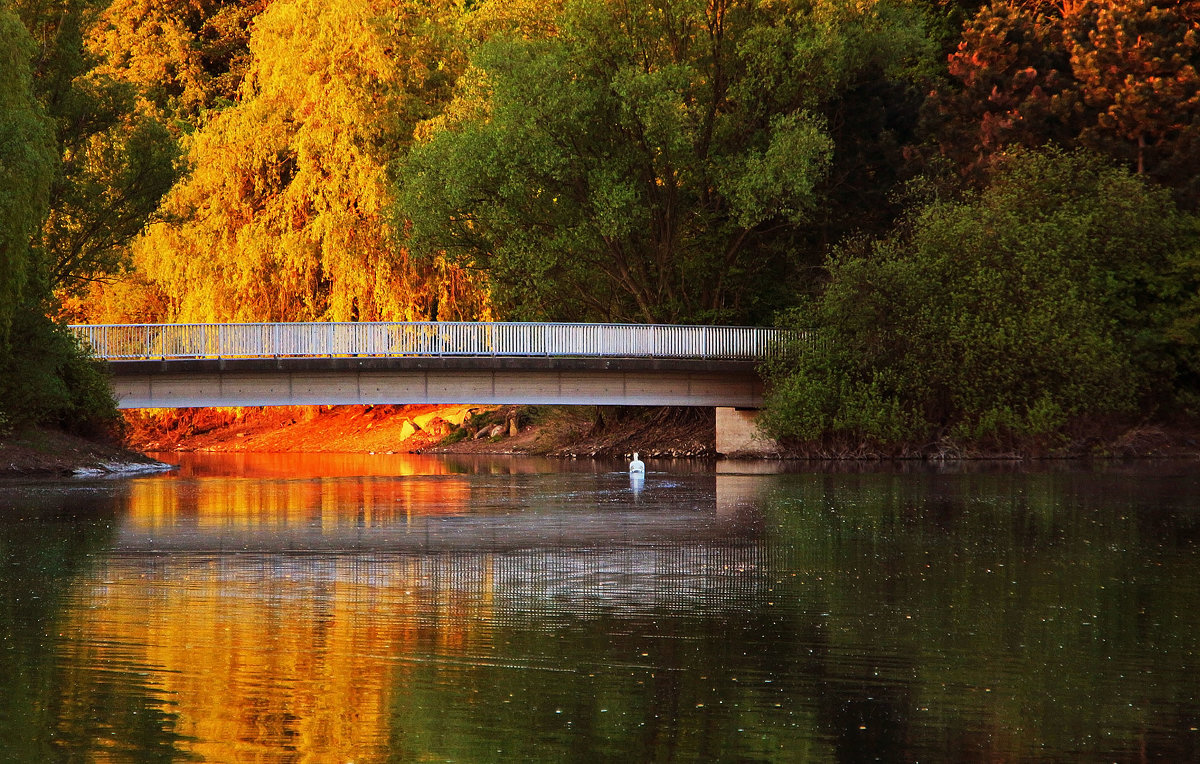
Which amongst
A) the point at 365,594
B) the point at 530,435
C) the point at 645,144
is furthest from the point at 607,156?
the point at 365,594

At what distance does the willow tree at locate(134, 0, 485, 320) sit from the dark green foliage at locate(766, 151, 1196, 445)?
15.1m

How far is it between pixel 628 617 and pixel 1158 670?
453 cm

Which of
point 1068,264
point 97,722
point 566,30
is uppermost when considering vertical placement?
point 566,30

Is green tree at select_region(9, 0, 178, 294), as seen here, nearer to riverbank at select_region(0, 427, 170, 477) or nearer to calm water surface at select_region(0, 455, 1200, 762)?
riverbank at select_region(0, 427, 170, 477)

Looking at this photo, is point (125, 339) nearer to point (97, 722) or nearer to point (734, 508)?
point (734, 508)

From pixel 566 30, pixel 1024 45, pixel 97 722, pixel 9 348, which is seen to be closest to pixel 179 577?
pixel 97 722

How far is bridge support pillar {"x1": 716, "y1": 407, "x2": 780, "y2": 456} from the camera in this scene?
4575cm

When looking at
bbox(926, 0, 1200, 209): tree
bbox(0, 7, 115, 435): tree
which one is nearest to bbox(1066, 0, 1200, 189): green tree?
bbox(926, 0, 1200, 209): tree

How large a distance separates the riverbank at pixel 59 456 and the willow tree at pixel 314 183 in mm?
12752

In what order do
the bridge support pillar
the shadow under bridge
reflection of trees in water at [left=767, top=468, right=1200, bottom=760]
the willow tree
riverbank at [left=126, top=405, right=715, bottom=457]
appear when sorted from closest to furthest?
→ reflection of trees in water at [left=767, top=468, right=1200, bottom=760], the shadow under bridge, the bridge support pillar, riverbank at [left=126, top=405, right=715, bottom=457], the willow tree

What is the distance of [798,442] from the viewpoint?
4312 centimetres

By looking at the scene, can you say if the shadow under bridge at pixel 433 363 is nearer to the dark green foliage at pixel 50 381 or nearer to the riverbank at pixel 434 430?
the dark green foliage at pixel 50 381

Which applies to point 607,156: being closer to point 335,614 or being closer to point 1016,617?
point 335,614

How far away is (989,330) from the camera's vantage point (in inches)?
1639
